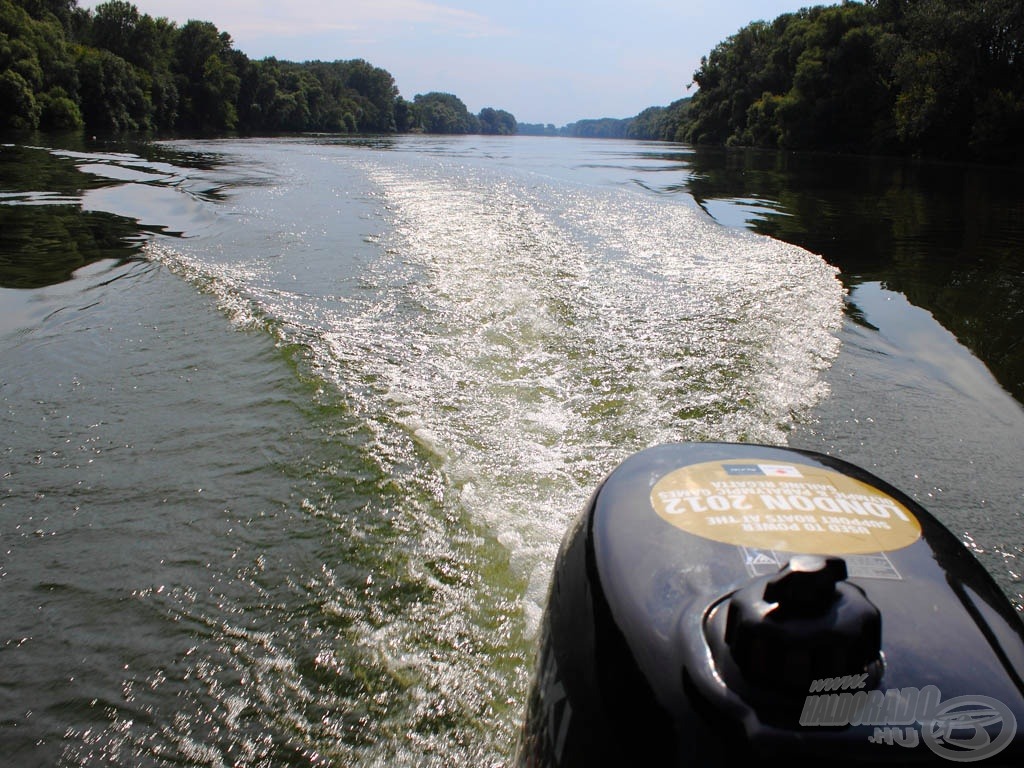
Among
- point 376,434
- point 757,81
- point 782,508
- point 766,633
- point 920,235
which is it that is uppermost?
point 757,81

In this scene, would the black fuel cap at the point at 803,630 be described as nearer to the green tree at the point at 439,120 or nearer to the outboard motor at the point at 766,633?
the outboard motor at the point at 766,633

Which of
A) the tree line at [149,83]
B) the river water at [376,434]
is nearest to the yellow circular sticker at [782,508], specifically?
the river water at [376,434]

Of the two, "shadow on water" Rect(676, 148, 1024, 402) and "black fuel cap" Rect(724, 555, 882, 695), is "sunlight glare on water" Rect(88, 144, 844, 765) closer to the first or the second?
"shadow on water" Rect(676, 148, 1024, 402)

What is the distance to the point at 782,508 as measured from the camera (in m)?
1.61

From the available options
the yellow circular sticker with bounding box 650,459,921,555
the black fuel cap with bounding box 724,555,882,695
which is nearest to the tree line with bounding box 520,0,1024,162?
the yellow circular sticker with bounding box 650,459,921,555

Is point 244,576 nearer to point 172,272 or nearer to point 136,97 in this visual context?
point 172,272

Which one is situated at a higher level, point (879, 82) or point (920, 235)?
point (879, 82)

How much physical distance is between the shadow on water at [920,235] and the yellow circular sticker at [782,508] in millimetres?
4195

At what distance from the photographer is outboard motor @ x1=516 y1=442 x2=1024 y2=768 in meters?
1.04

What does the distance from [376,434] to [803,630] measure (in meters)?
3.20

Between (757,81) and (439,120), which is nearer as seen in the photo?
(757,81)

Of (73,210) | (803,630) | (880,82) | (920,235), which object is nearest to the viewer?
(803,630)

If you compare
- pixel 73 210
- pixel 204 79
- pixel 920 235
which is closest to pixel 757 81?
pixel 204 79

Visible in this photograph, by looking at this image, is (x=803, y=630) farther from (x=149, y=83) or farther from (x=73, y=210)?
(x=149, y=83)
